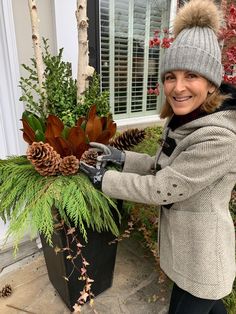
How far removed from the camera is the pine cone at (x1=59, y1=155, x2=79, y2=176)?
4.01 feet

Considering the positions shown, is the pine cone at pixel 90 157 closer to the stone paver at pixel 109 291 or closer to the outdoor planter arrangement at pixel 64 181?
the outdoor planter arrangement at pixel 64 181

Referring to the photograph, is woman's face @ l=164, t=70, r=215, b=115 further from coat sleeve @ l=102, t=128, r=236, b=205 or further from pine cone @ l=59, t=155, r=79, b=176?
pine cone @ l=59, t=155, r=79, b=176

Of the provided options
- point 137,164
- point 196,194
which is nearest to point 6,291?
point 137,164

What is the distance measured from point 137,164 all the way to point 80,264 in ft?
2.37

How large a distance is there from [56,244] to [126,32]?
7.83 ft

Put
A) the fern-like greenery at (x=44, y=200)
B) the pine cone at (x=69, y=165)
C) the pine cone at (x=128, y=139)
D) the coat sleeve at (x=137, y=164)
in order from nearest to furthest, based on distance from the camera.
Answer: the fern-like greenery at (x=44, y=200) < the pine cone at (x=69, y=165) < the coat sleeve at (x=137, y=164) < the pine cone at (x=128, y=139)

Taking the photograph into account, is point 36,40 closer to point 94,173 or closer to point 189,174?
point 94,173

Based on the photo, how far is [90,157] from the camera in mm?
1265

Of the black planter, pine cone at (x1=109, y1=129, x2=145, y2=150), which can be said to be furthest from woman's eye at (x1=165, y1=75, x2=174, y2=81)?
the black planter

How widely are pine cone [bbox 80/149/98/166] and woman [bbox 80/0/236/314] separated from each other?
1.9 inches

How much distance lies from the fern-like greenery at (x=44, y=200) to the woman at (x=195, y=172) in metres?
0.10

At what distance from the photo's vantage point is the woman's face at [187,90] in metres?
1.04

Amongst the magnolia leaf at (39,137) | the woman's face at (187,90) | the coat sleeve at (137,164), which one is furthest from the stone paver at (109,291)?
the woman's face at (187,90)

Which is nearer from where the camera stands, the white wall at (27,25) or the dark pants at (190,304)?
the dark pants at (190,304)
